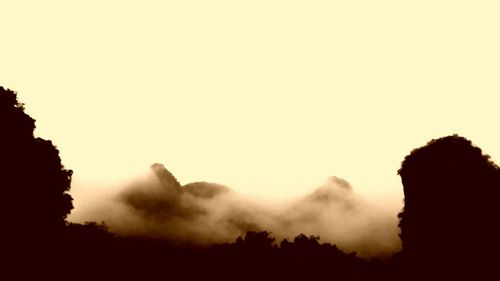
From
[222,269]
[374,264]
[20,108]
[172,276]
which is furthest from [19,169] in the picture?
[374,264]

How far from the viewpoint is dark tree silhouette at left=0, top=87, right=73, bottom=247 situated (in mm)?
36531

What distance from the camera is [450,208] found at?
→ 133 ft

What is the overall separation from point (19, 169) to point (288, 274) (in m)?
32.9

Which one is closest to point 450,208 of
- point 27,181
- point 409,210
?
point 409,210

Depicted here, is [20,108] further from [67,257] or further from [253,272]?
[253,272]

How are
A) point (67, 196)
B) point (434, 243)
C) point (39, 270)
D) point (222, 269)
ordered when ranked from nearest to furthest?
point (39, 270) → point (434, 243) → point (67, 196) → point (222, 269)

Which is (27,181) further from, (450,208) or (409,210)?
(450,208)

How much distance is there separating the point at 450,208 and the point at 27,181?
110 ft

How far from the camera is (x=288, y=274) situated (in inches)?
2309

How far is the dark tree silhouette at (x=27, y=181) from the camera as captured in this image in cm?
3653

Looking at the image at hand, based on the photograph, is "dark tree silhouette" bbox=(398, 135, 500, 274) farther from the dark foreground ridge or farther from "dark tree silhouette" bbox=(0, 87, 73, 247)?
"dark tree silhouette" bbox=(0, 87, 73, 247)

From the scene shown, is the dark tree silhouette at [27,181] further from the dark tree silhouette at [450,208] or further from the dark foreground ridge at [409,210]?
the dark tree silhouette at [450,208]

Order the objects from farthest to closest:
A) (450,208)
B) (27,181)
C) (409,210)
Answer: (409,210) → (450,208) → (27,181)

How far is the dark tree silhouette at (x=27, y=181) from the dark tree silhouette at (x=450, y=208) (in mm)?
30225
